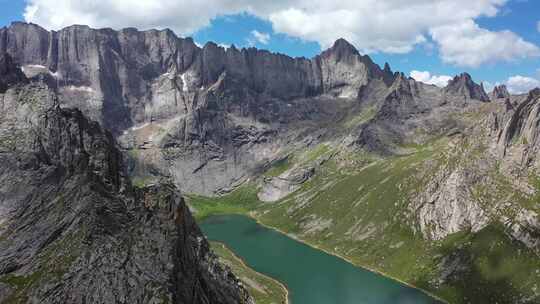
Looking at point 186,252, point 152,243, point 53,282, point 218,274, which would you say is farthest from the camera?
point 218,274

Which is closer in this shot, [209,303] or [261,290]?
[209,303]

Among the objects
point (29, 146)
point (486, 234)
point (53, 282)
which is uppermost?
point (29, 146)

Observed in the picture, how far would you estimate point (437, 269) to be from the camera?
198500mm

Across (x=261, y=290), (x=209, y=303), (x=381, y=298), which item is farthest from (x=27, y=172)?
(x=381, y=298)

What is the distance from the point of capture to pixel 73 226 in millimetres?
77312

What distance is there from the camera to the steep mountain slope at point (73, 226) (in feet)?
227

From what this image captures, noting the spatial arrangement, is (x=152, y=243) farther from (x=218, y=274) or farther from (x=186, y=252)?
(x=218, y=274)

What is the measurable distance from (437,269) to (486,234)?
71.2 feet

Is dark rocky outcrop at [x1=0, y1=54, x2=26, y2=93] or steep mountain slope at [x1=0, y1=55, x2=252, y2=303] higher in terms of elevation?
dark rocky outcrop at [x1=0, y1=54, x2=26, y2=93]

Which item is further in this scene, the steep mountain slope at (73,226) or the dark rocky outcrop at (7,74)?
the dark rocky outcrop at (7,74)

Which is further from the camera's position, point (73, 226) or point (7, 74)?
point (7, 74)

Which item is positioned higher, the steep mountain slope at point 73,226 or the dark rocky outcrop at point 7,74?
the dark rocky outcrop at point 7,74

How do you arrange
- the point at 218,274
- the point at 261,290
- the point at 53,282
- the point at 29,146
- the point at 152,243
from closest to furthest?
the point at 53,282
the point at 152,243
the point at 29,146
the point at 218,274
the point at 261,290

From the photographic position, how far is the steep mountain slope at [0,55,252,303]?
2724 inches
